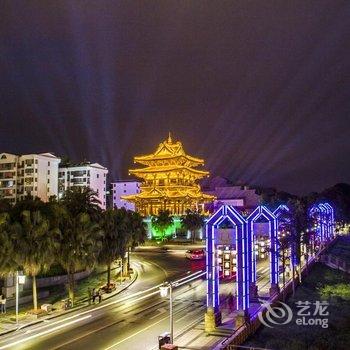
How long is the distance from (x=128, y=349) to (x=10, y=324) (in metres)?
11.0

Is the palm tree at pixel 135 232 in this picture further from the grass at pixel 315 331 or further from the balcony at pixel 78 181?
the balcony at pixel 78 181

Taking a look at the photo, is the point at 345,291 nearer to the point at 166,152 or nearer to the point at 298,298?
the point at 298,298

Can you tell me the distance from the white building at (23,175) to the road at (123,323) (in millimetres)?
84990

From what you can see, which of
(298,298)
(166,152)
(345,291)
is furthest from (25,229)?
(166,152)

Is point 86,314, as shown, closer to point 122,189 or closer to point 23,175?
point 23,175

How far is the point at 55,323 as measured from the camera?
33344 mm

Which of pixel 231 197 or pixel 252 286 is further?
pixel 231 197

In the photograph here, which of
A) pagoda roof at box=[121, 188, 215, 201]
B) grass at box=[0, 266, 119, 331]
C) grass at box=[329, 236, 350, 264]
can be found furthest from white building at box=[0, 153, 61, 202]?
grass at box=[329, 236, 350, 264]

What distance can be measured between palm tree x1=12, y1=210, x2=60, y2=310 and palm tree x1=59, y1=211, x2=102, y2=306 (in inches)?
99.6

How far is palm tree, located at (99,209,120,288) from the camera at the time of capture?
152ft

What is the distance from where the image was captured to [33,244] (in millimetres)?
35719

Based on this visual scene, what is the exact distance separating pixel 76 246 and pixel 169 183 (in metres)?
81.5

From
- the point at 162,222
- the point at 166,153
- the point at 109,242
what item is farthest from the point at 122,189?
the point at 109,242

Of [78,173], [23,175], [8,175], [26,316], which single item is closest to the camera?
[26,316]
